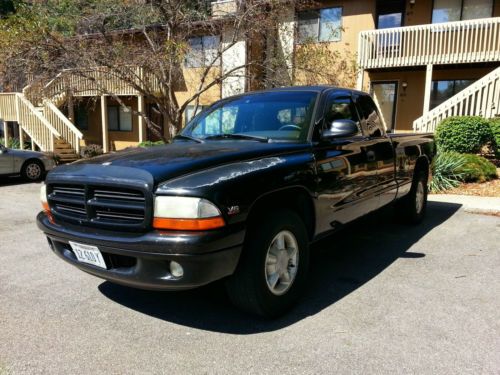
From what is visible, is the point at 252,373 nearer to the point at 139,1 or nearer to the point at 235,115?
the point at 235,115

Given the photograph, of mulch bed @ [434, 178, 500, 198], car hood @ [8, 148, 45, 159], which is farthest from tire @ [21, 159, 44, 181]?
mulch bed @ [434, 178, 500, 198]

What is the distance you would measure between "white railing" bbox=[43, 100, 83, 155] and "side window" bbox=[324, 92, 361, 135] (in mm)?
13817

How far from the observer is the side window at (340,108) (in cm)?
417

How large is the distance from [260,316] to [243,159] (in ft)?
4.00

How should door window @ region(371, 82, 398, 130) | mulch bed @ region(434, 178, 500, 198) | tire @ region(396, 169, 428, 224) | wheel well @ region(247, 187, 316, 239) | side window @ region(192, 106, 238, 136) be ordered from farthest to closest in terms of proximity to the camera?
door window @ region(371, 82, 398, 130)
mulch bed @ region(434, 178, 500, 198)
tire @ region(396, 169, 428, 224)
side window @ region(192, 106, 238, 136)
wheel well @ region(247, 187, 316, 239)

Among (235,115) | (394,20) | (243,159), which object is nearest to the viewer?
(243,159)

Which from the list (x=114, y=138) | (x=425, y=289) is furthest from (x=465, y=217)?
(x=114, y=138)

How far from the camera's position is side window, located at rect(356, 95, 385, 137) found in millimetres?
4867

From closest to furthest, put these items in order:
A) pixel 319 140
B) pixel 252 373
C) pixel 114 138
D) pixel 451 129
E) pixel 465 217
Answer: pixel 252 373
pixel 319 140
pixel 465 217
pixel 451 129
pixel 114 138

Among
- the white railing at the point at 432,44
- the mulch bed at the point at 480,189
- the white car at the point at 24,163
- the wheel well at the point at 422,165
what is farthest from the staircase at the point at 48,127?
the wheel well at the point at 422,165

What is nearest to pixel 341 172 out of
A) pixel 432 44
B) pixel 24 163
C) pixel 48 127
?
pixel 24 163

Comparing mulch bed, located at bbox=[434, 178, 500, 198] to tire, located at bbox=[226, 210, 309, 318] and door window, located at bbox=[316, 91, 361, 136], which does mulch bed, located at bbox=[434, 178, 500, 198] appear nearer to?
door window, located at bbox=[316, 91, 361, 136]

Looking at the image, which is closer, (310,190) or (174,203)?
(174,203)

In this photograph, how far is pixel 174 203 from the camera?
9.00 feet
